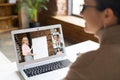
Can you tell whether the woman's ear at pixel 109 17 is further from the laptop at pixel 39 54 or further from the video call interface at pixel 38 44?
the video call interface at pixel 38 44

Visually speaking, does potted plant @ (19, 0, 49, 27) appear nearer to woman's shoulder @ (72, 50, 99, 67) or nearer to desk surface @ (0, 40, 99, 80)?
desk surface @ (0, 40, 99, 80)

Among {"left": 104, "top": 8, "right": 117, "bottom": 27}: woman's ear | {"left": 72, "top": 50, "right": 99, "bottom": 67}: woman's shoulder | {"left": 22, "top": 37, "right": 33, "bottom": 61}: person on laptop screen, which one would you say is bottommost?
{"left": 22, "top": 37, "right": 33, "bottom": 61}: person on laptop screen

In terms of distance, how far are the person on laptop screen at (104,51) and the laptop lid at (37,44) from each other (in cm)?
65

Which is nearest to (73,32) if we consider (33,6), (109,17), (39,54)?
(33,6)

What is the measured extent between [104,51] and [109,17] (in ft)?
0.44

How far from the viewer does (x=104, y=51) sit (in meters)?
0.74

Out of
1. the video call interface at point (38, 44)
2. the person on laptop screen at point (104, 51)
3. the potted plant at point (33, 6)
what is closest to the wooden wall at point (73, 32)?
the potted plant at point (33, 6)

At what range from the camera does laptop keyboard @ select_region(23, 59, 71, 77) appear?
1.36 metres

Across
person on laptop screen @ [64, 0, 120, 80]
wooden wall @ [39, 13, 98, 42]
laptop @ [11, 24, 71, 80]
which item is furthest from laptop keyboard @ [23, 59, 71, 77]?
wooden wall @ [39, 13, 98, 42]

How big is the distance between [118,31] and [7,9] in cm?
475

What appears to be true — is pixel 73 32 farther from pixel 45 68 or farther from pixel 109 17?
pixel 109 17

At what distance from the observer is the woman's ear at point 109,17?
75 centimetres

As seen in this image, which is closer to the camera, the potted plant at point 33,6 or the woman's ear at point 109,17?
the woman's ear at point 109,17

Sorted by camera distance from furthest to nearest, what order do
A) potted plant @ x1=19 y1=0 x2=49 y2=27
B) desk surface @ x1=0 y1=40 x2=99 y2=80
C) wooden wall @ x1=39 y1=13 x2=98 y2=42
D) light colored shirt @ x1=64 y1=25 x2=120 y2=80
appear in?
potted plant @ x1=19 y1=0 x2=49 y2=27, wooden wall @ x1=39 y1=13 x2=98 y2=42, desk surface @ x1=0 y1=40 x2=99 y2=80, light colored shirt @ x1=64 y1=25 x2=120 y2=80
